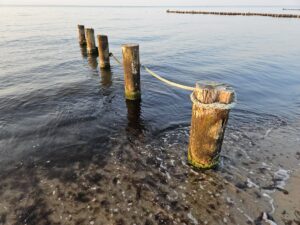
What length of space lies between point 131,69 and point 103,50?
4368 millimetres

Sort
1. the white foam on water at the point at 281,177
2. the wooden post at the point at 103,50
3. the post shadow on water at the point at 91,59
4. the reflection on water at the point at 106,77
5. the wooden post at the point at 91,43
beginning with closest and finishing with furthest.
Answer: the white foam on water at the point at 281,177, the reflection on water at the point at 106,77, the wooden post at the point at 103,50, the post shadow on water at the point at 91,59, the wooden post at the point at 91,43

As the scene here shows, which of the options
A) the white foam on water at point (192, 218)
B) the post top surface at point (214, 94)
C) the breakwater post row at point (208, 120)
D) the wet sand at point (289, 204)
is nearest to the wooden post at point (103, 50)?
the breakwater post row at point (208, 120)

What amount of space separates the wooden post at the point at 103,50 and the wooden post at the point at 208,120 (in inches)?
308

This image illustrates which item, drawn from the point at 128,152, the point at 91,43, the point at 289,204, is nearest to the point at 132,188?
the point at 128,152

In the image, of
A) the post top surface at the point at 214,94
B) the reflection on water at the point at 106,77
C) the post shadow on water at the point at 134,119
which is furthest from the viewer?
the reflection on water at the point at 106,77

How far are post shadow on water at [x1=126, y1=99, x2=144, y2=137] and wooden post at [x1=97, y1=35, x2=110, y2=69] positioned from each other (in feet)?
13.4

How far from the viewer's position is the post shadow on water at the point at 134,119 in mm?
6535

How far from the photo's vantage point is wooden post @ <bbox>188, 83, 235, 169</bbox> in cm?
379

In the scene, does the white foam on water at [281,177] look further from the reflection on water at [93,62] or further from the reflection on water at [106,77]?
the reflection on water at [93,62]

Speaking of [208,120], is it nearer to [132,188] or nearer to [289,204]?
[132,188]

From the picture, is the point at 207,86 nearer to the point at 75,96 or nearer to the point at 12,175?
the point at 12,175

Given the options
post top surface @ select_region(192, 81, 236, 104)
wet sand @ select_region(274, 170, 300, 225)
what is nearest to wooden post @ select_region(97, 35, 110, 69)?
post top surface @ select_region(192, 81, 236, 104)

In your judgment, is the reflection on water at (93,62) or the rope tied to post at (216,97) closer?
the rope tied to post at (216,97)

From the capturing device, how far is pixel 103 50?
11.0 metres
